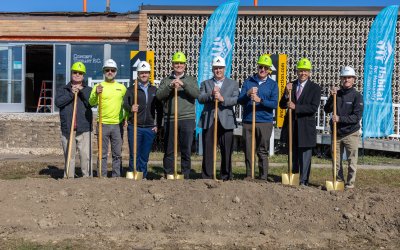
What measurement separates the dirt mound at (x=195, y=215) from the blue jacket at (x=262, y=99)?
1.52m

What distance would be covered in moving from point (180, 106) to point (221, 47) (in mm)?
5356

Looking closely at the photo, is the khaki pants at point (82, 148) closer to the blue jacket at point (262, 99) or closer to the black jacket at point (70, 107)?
the black jacket at point (70, 107)

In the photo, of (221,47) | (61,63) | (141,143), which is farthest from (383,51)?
(61,63)

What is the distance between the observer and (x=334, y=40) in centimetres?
1584

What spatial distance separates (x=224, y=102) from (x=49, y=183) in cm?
280

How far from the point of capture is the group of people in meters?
8.60

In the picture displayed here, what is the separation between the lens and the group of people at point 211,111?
860 centimetres

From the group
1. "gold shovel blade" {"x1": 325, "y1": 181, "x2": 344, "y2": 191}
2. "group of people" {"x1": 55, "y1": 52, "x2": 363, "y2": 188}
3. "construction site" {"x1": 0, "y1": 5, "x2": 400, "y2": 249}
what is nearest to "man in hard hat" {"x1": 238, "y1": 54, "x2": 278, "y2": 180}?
"group of people" {"x1": 55, "y1": 52, "x2": 363, "y2": 188}

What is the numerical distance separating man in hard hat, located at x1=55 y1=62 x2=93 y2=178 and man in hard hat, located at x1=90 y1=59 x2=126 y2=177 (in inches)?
9.3

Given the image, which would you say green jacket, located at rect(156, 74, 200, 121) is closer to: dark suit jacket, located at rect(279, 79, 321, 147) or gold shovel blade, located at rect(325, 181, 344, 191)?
dark suit jacket, located at rect(279, 79, 321, 147)

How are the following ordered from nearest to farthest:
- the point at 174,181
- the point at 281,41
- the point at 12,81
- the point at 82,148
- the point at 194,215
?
the point at 194,215, the point at 174,181, the point at 82,148, the point at 281,41, the point at 12,81

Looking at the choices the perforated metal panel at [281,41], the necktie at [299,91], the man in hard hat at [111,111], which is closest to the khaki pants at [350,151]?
the necktie at [299,91]

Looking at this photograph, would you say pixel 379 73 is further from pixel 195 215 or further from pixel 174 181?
pixel 195 215

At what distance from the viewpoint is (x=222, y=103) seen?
28.1ft
